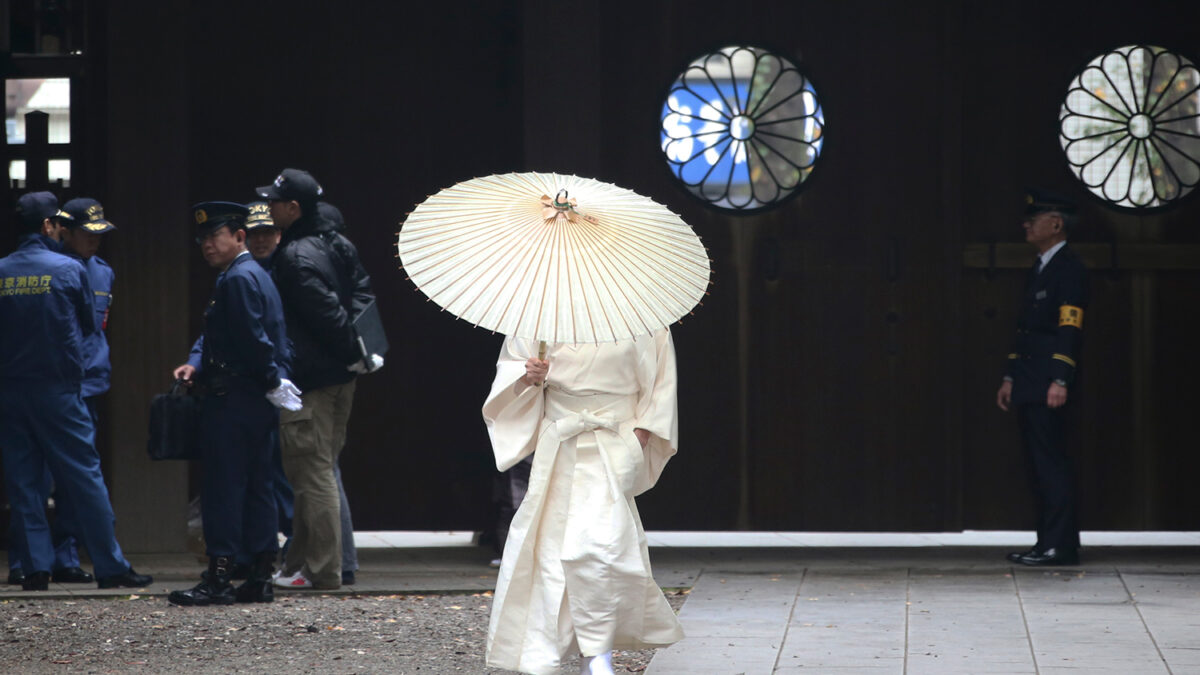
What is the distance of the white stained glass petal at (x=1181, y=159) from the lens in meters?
8.34

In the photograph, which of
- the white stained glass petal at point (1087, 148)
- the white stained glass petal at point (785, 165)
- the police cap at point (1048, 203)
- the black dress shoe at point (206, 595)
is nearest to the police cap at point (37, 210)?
the black dress shoe at point (206, 595)

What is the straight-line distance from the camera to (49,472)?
7.77 metres

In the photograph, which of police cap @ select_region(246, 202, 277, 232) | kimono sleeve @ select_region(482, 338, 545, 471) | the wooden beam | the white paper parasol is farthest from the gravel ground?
the wooden beam

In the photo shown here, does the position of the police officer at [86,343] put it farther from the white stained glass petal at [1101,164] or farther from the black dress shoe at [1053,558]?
the white stained glass petal at [1101,164]

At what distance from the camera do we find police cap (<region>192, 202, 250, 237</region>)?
6930 mm

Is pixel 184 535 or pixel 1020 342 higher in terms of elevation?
pixel 1020 342

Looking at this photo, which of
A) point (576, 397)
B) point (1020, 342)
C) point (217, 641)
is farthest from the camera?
point (1020, 342)

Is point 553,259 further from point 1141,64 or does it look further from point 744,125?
point 1141,64

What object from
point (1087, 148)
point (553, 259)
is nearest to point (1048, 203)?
point (1087, 148)

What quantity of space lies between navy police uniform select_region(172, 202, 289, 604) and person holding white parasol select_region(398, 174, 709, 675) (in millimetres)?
1866

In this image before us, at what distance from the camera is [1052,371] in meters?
7.75

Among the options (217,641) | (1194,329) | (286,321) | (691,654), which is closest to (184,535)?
(286,321)

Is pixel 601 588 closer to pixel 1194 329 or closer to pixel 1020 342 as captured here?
pixel 1020 342

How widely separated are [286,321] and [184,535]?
1.70 meters
